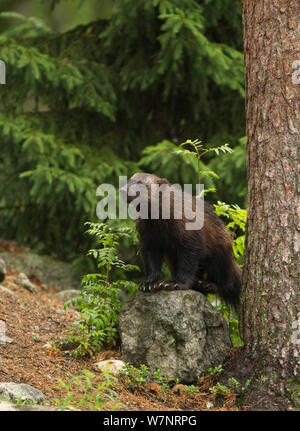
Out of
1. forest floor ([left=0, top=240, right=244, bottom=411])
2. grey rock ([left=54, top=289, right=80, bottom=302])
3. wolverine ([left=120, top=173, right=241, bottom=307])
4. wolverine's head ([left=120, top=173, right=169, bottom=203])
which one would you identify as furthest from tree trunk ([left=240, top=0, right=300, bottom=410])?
grey rock ([left=54, top=289, right=80, bottom=302])

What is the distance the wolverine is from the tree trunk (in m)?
0.70

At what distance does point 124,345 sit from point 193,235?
1.09 m

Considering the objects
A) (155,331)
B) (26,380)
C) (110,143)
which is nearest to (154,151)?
(110,143)

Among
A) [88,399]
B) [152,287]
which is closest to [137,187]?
[152,287]

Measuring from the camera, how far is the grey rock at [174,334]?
4203 mm

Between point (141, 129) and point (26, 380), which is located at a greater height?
point (141, 129)

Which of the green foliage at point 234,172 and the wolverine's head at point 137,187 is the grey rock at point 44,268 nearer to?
the green foliage at point 234,172

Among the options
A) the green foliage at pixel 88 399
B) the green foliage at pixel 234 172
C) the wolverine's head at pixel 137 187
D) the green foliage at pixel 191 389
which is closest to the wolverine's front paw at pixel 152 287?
the wolverine's head at pixel 137 187

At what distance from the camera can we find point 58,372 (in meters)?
4.12

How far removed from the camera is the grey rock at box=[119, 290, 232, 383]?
4203 mm

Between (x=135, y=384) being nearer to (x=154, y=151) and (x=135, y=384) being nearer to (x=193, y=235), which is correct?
(x=193, y=235)

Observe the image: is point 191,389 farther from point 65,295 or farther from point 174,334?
point 65,295

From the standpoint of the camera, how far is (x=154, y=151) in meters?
7.45

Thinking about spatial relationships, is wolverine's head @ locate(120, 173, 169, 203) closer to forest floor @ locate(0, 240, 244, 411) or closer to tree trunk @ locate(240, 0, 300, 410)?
tree trunk @ locate(240, 0, 300, 410)
